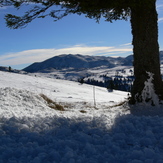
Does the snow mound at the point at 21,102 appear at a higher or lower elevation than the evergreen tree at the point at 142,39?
lower

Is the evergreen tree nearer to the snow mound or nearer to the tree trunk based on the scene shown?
the tree trunk

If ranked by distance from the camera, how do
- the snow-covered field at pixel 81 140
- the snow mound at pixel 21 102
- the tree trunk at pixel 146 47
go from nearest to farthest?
1. the snow-covered field at pixel 81 140
2. the snow mound at pixel 21 102
3. the tree trunk at pixel 146 47

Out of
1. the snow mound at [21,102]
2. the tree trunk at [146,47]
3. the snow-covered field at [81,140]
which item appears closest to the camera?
the snow-covered field at [81,140]

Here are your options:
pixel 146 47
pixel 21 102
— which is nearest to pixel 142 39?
pixel 146 47

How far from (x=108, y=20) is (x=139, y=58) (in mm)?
3241

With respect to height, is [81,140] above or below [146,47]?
below

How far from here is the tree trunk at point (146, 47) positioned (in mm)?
8055

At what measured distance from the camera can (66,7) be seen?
8734 millimetres

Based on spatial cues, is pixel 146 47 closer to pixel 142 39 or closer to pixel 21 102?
pixel 142 39

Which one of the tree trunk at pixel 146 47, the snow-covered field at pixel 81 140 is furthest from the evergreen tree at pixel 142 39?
the snow-covered field at pixel 81 140

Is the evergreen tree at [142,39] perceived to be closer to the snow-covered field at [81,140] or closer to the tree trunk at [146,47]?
the tree trunk at [146,47]

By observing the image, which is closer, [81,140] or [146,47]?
[81,140]

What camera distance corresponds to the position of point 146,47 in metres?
8.06

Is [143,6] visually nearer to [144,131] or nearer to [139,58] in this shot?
[139,58]
